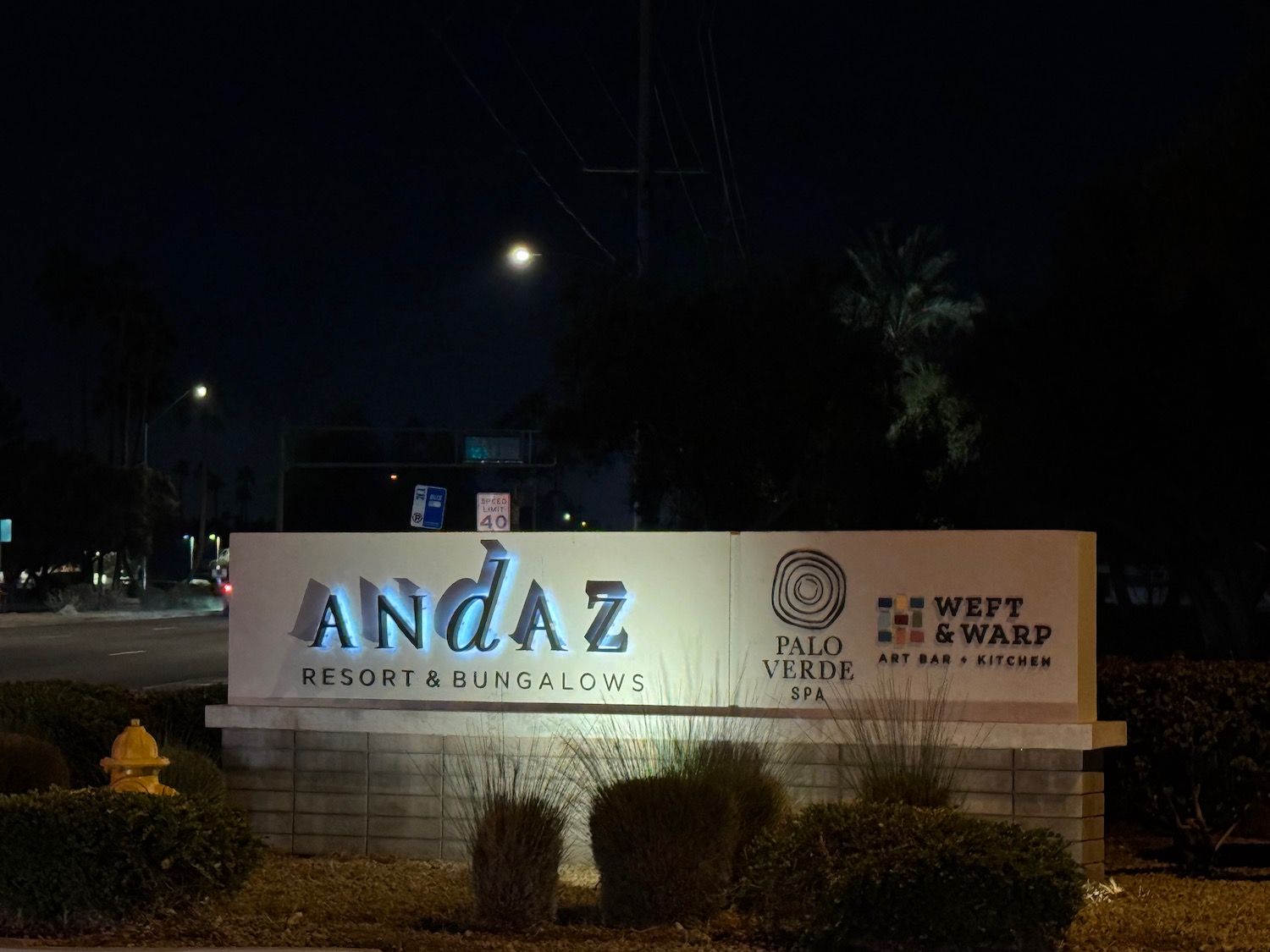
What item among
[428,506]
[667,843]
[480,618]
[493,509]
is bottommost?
[667,843]

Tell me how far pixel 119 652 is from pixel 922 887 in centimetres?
2713

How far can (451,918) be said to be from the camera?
7.73 m

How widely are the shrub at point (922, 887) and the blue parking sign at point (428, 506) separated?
1962 cm

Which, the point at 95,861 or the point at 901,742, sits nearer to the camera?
the point at 95,861

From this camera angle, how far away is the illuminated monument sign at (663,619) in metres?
8.88

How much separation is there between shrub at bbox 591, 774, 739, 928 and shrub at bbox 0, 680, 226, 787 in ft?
12.8

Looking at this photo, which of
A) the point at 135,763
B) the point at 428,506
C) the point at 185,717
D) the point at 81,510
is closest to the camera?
the point at 135,763

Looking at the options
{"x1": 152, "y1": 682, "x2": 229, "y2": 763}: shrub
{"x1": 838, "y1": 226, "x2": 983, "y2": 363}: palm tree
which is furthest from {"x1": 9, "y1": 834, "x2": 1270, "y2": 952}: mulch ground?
{"x1": 838, "y1": 226, "x2": 983, "y2": 363}: palm tree

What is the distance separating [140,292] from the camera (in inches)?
2943

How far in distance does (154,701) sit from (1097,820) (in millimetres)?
6337

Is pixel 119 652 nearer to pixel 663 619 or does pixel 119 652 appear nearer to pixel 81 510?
pixel 663 619

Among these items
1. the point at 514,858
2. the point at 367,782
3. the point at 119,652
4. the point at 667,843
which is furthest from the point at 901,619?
the point at 119,652

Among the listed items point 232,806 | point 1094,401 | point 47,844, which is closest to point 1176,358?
point 1094,401

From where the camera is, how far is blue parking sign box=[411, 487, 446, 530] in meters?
26.6
